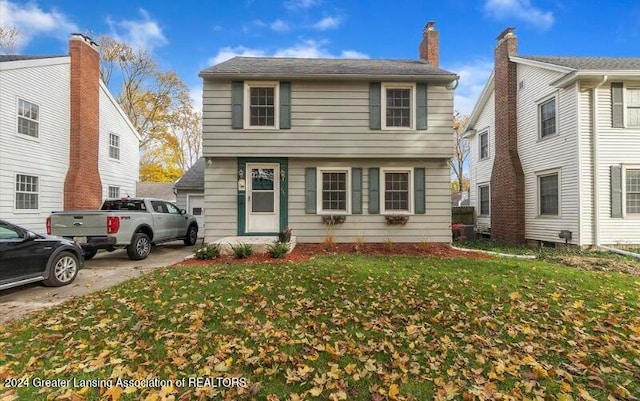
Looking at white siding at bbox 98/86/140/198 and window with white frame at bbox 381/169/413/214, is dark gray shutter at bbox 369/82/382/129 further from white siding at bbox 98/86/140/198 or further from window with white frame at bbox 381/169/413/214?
white siding at bbox 98/86/140/198

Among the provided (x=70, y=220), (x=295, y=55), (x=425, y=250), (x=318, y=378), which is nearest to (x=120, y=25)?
(x=295, y=55)

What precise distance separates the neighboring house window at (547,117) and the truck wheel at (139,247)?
47.3 ft

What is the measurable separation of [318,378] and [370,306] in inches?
69.0

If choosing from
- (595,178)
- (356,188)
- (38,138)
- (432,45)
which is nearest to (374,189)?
(356,188)

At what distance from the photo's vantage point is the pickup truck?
7836mm

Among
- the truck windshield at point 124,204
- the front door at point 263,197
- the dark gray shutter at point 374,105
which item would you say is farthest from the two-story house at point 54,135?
the dark gray shutter at point 374,105

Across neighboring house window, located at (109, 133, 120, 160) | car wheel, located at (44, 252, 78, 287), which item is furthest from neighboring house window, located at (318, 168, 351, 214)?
neighboring house window, located at (109, 133, 120, 160)

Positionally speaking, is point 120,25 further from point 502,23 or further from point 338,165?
point 502,23

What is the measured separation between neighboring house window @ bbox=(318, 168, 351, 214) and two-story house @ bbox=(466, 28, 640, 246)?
7.54m

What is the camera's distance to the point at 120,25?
2230 centimetres

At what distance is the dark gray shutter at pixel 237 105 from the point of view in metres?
9.57

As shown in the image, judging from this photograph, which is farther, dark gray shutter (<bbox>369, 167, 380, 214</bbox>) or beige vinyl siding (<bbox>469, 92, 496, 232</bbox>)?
beige vinyl siding (<bbox>469, 92, 496, 232</bbox>)

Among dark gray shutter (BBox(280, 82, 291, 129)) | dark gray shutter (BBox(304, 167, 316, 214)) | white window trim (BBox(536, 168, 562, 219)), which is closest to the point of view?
dark gray shutter (BBox(280, 82, 291, 129))

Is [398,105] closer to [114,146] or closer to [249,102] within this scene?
[249,102]
